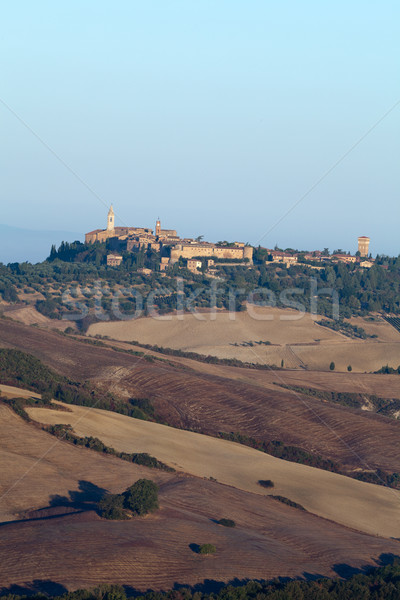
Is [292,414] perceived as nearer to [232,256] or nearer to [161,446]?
[161,446]

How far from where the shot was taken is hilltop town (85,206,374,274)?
127000mm

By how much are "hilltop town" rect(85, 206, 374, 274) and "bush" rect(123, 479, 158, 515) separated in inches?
3758

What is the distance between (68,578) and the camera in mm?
20500

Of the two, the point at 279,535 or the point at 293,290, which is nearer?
the point at 279,535

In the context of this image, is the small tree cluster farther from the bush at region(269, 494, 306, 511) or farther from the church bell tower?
the church bell tower

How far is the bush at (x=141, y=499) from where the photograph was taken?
26.4 m

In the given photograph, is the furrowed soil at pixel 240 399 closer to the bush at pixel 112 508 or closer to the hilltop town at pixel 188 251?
the bush at pixel 112 508

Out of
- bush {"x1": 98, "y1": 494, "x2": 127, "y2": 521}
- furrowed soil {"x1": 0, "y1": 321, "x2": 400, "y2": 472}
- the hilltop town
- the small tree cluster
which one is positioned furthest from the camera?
the hilltop town

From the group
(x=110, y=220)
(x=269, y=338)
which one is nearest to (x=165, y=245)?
(x=110, y=220)

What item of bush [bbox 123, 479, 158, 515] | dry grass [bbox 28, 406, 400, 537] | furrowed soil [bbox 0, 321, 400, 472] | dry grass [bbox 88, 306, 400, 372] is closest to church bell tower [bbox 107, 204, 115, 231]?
dry grass [bbox 88, 306, 400, 372]

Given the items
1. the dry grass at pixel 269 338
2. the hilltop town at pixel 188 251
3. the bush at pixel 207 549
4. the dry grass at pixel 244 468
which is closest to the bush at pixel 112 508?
the bush at pixel 207 549

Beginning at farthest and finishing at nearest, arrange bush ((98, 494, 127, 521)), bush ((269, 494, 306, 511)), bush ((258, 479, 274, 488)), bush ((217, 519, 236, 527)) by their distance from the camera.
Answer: bush ((258, 479, 274, 488))
bush ((269, 494, 306, 511))
bush ((217, 519, 236, 527))
bush ((98, 494, 127, 521))

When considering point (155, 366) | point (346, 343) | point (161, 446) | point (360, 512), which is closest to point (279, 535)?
point (360, 512)

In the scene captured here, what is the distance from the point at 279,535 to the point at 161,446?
41.6 feet
